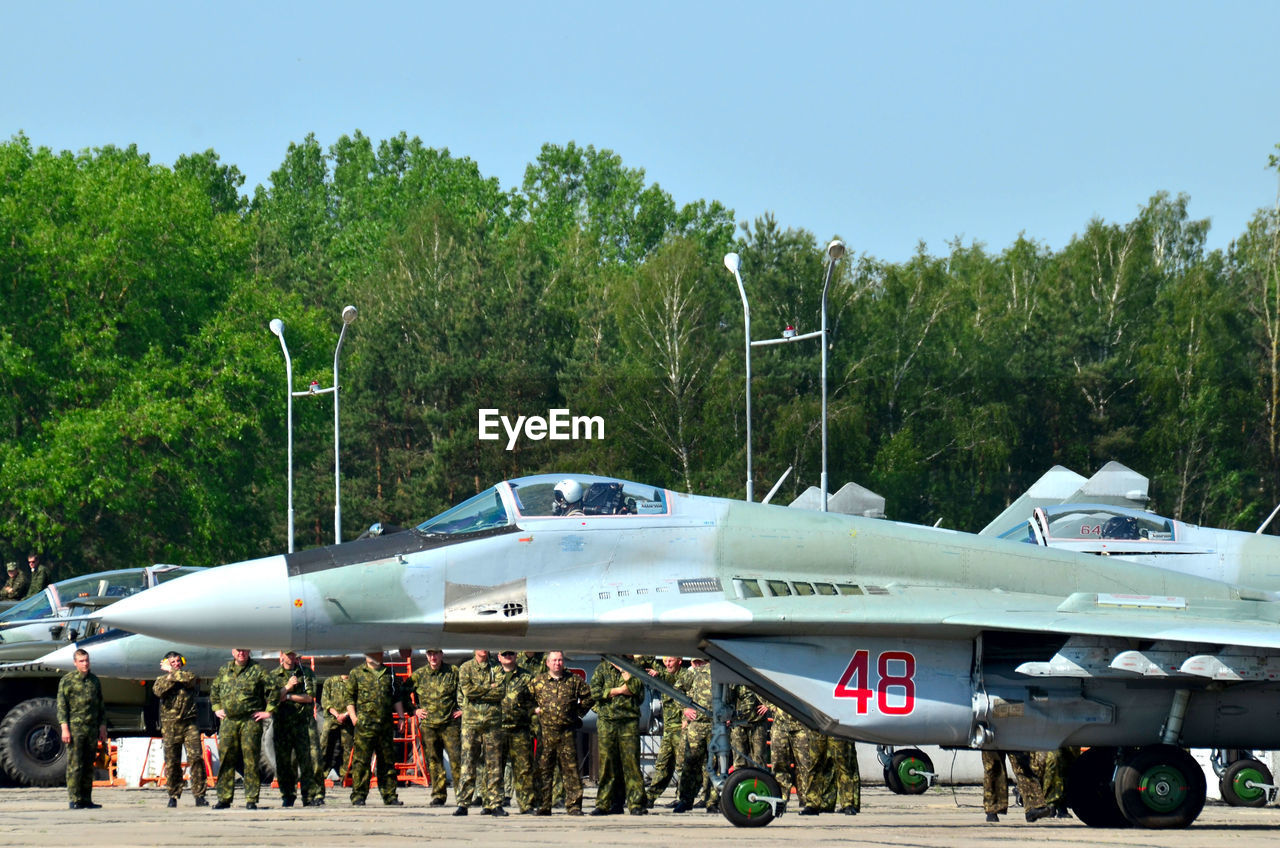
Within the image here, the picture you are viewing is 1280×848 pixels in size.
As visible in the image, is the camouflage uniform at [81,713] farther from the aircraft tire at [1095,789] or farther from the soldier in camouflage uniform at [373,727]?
the aircraft tire at [1095,789]

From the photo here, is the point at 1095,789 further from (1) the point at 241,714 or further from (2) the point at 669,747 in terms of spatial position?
(1) the point at 241,714

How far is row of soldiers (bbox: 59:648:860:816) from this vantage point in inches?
588

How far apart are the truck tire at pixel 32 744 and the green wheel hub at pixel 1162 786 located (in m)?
12.4

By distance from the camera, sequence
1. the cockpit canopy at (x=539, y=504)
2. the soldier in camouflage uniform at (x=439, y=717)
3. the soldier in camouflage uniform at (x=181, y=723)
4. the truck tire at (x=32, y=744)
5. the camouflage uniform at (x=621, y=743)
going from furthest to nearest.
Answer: the truck tire at (x=32, y=744) < the soldier in camouflage uniform at (x=181, y=723) < the soldier in camouflage uniform at (x=439, y=717) < the camouflage uniform at (x=621, y=743) < the cockpit canopy at (x=539, y=504)

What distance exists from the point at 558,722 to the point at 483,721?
703mm

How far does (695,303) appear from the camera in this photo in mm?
55000

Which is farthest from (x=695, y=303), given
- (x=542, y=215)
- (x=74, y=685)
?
(x=74, y=685)

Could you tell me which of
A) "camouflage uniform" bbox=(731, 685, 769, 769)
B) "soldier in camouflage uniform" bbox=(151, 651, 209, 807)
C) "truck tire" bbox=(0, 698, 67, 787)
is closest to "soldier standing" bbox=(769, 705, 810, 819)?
"camouflage uniform" bbox=(731, 685, 769, 769)

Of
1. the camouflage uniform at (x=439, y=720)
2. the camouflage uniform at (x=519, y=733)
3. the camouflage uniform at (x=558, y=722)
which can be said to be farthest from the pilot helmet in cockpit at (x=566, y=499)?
the camouflage uniform at (x=439, y=720)

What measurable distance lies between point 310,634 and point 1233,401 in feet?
157

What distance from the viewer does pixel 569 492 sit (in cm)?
1284

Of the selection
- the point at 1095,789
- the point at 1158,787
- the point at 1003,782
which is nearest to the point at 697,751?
the point at 1003,782

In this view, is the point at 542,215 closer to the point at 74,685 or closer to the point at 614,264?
the point at 614,264

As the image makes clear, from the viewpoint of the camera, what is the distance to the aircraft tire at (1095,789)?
13484 millimetres
